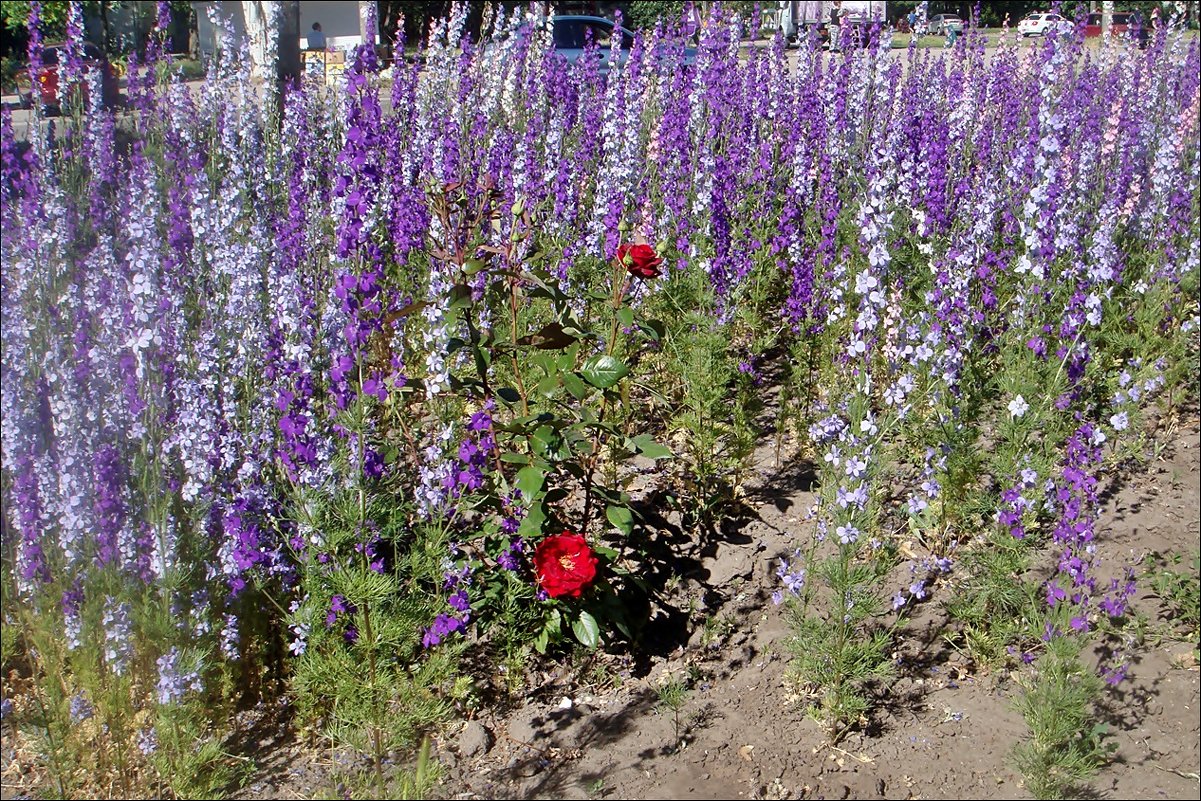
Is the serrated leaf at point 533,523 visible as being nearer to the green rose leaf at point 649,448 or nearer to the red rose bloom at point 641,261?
the green rose leaf at point 649,448

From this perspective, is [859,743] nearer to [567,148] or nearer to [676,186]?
[676,186]

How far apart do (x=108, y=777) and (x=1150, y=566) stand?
343 cm

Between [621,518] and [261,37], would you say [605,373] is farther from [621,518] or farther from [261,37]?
[261,37]

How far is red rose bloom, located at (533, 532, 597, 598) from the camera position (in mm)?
2986

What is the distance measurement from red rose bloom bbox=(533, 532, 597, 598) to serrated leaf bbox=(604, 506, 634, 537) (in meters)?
0.18

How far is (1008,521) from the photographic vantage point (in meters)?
3.58

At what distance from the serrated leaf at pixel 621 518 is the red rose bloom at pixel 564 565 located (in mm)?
183

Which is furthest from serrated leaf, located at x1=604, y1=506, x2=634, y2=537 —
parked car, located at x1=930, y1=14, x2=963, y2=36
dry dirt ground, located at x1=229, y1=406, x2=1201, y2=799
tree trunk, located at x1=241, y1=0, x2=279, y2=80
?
parked car, located at x1=930, y1=14, x2=963, y2=36

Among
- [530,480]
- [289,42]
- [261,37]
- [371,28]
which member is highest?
[261,37]

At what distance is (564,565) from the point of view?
3.02 m

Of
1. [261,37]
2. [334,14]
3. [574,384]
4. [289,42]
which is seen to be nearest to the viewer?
[574,384]

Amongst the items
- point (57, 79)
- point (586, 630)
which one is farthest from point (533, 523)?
point (57, 79)

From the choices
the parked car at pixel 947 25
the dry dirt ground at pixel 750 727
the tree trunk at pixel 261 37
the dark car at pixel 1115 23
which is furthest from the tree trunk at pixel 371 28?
the parked car at pixel 947 25

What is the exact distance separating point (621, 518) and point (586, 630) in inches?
14.3
